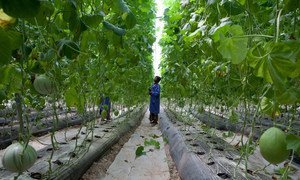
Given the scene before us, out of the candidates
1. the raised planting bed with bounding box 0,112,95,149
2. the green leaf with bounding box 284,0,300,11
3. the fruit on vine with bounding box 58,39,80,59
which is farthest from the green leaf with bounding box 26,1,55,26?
the raised planting bed with bounding box 0,112,95,149

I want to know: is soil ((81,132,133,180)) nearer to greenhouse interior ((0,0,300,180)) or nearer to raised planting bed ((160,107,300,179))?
greenhouse interior ((0,0,300,180))

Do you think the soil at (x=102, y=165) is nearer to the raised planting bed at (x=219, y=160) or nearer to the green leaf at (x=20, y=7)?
the raised planting bed at (x=219, y=160)

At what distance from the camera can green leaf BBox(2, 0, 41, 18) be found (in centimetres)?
84

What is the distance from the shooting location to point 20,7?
0.86 metres

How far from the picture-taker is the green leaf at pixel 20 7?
0.84 m

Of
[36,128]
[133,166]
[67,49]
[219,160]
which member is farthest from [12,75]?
[36,128]

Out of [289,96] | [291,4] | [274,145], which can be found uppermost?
[291,4]

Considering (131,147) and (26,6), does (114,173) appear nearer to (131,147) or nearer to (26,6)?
(131,147)

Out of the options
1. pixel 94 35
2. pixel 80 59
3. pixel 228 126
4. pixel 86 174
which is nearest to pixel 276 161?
pixel 94 35

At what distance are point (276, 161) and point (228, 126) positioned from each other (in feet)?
23.7

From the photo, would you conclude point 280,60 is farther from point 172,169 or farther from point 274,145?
point 172,169

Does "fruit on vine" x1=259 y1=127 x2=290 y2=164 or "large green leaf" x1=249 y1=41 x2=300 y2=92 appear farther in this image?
"fruit on vine" x1=259 y1=127 x2=290 y2=164

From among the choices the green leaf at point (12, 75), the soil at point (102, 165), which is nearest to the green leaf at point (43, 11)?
the green leaf at point (12, 75)

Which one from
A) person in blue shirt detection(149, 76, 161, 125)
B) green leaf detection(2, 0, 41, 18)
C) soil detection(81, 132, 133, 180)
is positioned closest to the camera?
green leaf detection(2, 0, 41, 18)
